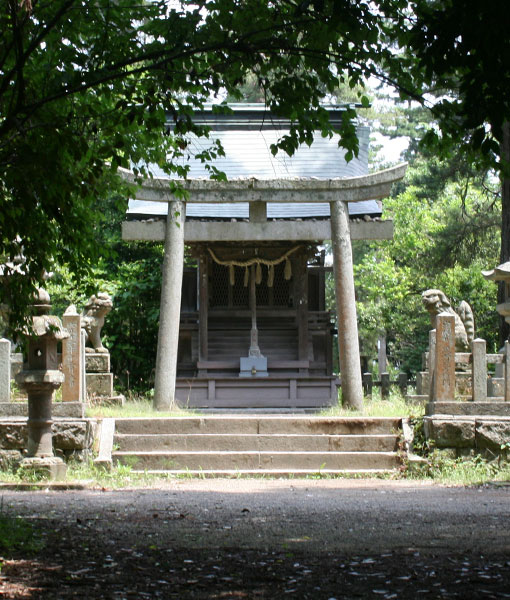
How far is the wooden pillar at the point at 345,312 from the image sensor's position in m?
14.1

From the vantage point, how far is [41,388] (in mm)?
10055

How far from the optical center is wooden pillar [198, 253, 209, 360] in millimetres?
19094

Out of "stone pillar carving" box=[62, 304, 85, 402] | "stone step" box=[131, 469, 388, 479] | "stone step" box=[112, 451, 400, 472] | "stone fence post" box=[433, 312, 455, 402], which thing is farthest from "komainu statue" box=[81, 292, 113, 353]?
"stone fence post" box=[433, 312, 455, 402]

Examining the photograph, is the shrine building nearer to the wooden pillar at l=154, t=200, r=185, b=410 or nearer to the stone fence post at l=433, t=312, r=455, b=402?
the wooden pillar at l=154, t=200, r=185, b=410

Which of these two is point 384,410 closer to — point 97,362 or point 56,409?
point 97,362

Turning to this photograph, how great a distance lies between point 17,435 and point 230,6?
676cm

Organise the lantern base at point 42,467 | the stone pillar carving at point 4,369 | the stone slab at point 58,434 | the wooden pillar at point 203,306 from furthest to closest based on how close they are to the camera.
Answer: the wooden pillar at point 203,306
the stone pillar carving at point 4,369
the stone slab at point 58,434
the lantern base at point 42,467

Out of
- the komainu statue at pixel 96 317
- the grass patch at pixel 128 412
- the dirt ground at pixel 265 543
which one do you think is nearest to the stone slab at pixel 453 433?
the dirt ground at pixel 265 543

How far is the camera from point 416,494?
9.57 metres

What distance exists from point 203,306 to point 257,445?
7.61 meters

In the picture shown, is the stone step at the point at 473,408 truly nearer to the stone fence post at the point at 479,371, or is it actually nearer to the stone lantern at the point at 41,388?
the stone fence post at the point at 479,371

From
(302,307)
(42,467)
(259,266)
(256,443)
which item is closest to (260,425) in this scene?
(256,443)

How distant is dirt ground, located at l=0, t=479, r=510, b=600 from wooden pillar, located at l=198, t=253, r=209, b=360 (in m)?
8.97

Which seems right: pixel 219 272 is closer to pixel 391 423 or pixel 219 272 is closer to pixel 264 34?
pixel 391 423
